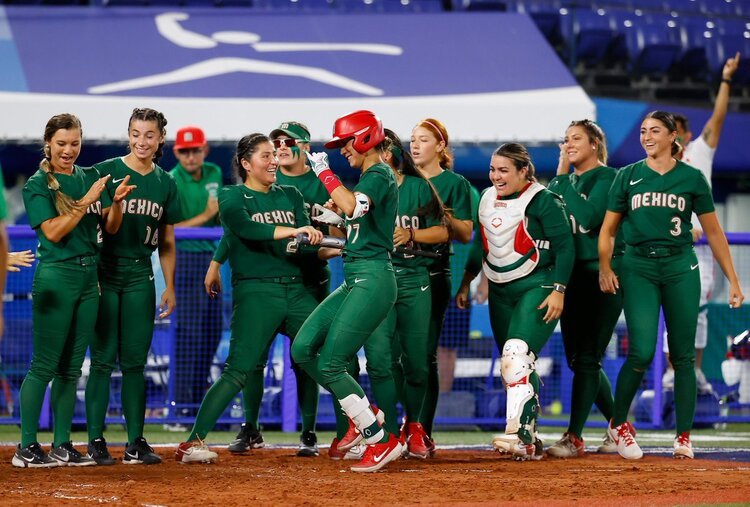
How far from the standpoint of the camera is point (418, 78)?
12.2 m

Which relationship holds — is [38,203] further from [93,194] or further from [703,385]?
[703,385]

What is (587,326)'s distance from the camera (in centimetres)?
715

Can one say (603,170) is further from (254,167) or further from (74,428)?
(74,428)

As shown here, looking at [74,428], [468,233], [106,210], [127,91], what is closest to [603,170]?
[468,233]

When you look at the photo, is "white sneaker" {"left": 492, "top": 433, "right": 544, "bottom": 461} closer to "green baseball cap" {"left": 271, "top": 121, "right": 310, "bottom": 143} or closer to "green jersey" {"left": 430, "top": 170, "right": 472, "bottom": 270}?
"green jersey" {"left": 430, "top": 170, "right": 472, "bottom": 270}

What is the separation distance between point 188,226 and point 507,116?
4.14m

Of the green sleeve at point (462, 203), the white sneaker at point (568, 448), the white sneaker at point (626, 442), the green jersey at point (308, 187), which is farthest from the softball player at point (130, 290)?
the white sneaker at point (626, 442)

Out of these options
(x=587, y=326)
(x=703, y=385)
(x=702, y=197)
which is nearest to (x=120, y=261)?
(x=587, y=326)

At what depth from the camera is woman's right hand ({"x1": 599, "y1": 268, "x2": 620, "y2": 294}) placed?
22.4 feet

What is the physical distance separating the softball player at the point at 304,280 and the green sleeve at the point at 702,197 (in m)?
2.27

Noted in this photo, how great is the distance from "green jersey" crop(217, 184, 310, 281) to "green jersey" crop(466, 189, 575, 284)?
1168 mm

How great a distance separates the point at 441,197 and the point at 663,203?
132 centimetres

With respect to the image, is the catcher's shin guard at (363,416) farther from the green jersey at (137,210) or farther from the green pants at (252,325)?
the green jersey at (137,210)

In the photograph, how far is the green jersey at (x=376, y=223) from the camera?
5891mm
